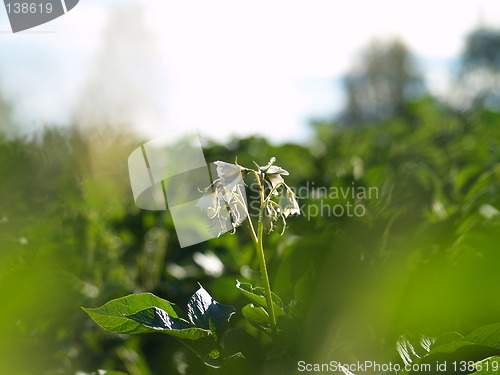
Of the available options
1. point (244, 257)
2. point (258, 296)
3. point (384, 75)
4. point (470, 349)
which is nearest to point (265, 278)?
point (258, 296)

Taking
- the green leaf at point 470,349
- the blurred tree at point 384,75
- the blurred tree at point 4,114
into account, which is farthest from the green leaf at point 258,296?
the blurred tree at point 384,75

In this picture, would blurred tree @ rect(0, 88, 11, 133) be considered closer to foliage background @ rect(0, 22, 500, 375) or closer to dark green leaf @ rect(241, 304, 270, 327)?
foliage background @ rect(0, 22, 500, 375)

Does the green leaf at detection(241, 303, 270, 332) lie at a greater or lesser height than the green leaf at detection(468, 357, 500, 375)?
greater

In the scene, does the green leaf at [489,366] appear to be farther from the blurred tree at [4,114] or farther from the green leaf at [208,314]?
the blurred tree at [4,114]

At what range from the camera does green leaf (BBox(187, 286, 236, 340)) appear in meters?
0.59

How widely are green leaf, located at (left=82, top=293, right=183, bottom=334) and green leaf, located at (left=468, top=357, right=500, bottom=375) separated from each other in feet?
0.91

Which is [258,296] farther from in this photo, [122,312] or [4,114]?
[4,114]

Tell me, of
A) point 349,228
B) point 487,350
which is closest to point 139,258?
point 349,228

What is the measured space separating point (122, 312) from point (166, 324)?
0.04 metres

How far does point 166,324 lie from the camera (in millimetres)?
539

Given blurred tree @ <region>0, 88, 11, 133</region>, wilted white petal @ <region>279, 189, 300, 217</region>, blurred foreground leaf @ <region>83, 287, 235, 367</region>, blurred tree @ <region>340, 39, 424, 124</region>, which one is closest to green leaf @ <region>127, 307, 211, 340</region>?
blurred foreground leaf @ <region>83, 287, 235, 367</region>

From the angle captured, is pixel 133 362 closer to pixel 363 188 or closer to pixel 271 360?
pixel 363 188

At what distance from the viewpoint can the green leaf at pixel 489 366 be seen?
514 millimetres

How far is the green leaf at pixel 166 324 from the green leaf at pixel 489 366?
0.24 m
